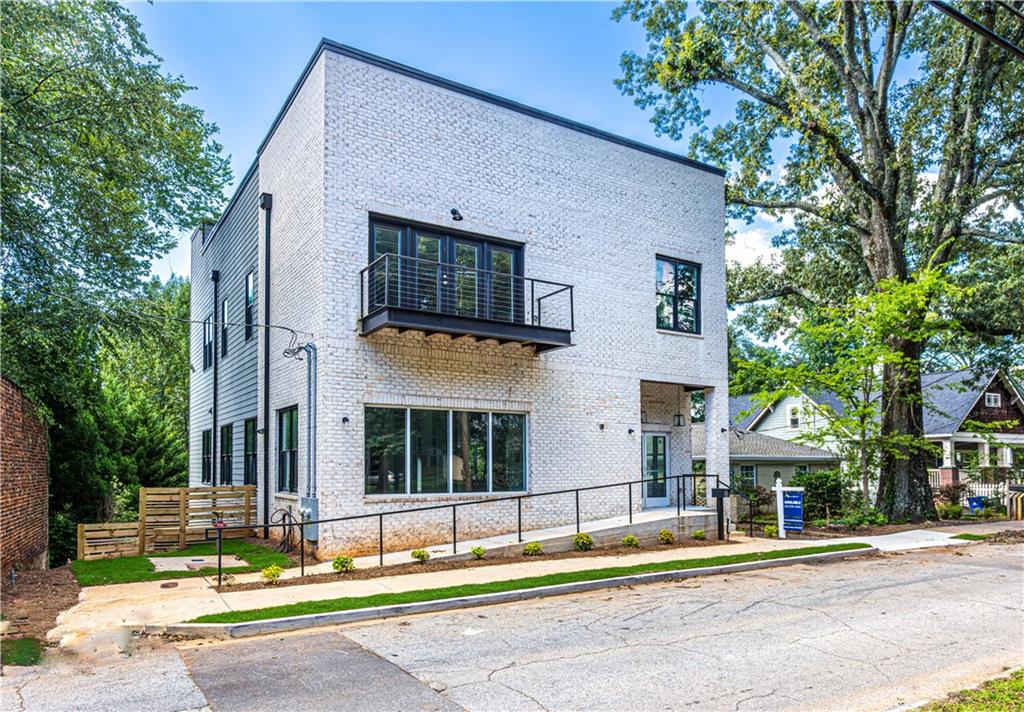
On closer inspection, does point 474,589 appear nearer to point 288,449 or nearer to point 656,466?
point 288,449

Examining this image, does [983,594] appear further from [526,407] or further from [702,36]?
[702,36]

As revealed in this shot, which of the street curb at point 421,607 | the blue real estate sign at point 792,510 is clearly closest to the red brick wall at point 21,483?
the street curb at point 421,607

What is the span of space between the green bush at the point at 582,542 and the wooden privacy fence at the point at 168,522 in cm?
748

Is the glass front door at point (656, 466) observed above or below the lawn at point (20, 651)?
above

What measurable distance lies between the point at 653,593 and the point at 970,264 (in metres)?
22.4

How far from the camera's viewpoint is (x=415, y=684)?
661 cm

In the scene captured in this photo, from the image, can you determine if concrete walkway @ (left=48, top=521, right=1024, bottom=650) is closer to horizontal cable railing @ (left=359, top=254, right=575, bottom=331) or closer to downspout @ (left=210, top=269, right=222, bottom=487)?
horizontal cable railing @ (left=359, top=254, right=575, bottom=331)

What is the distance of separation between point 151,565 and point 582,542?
25.6 ft

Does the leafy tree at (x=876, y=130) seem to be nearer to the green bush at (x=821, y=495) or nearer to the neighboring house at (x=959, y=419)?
→ the green bush at (x=821, y=495)

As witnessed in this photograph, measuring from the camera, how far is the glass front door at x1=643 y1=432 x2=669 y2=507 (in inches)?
761

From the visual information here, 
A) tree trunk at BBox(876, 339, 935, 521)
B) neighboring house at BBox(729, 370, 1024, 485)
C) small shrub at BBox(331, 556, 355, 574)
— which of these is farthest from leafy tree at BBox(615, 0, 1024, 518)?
small shrub at BBox(331, 556, 355, 574)

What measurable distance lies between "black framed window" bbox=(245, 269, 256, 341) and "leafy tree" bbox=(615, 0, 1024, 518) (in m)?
11.8

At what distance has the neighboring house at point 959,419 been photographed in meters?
33.1

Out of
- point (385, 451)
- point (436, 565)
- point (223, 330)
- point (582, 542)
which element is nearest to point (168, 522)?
point (385, 451)
